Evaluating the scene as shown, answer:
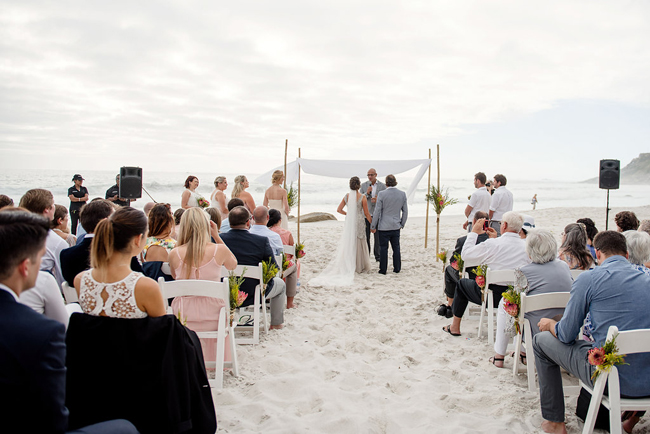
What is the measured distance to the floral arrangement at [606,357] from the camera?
2.14 metres

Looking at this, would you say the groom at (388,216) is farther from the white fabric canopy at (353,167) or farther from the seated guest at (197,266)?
the seated guest at (197,266)

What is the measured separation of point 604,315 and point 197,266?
9.16ft

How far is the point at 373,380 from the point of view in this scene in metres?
3.34

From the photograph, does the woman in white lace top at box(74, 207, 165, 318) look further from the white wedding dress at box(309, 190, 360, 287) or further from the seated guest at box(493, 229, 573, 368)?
the white wedding dress at box(309, 190, 360, 287)

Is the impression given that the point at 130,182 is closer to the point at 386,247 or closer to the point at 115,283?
the point at 386,247

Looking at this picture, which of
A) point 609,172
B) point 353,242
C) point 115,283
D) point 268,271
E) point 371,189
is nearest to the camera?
point 115,283

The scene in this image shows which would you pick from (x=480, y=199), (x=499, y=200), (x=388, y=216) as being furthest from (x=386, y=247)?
(x=499, y=200)

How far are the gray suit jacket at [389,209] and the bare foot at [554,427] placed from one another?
15.5 ft

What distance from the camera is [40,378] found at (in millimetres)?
1305

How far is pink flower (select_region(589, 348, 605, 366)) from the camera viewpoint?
218 cm

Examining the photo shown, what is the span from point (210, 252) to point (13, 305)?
2.05 m

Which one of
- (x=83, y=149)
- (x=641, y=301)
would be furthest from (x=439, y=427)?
(x=83, y=149)

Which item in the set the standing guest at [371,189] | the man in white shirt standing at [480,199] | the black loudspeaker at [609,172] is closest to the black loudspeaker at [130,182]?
the standing guest at [371,189]

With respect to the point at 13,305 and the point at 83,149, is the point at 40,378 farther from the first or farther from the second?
the point at 83,149
